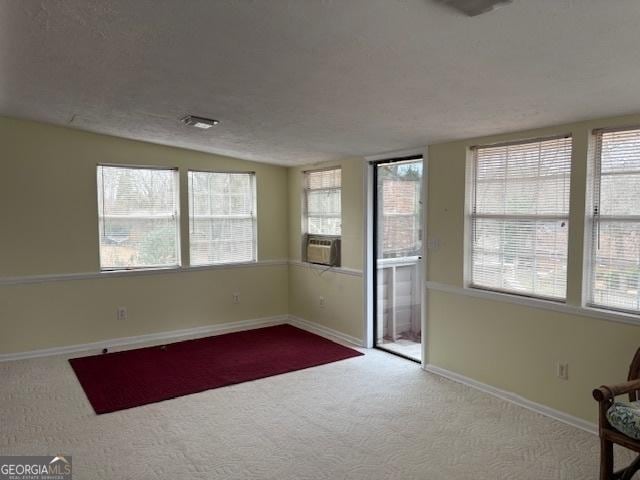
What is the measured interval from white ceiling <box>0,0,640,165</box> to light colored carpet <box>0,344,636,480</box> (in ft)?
6.83

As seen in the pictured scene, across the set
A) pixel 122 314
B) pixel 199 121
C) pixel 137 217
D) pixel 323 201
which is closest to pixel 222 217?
pixel 137 217

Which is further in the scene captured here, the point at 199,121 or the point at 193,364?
the point at 193,364

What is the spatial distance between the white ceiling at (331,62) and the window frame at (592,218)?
0.23 metres

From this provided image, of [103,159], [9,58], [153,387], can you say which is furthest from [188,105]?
[153,387]

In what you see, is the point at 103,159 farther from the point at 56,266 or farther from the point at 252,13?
the point at 252,13

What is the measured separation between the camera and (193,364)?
4.45 m

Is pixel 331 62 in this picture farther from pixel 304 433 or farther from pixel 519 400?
pixel 519 400

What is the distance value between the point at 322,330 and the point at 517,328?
261cm

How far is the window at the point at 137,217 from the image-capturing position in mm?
4996

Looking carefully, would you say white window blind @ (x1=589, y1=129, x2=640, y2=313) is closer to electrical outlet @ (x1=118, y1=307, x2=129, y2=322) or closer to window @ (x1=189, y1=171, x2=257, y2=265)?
window @ (x1=189, y1=171, x2=257, y2=265)

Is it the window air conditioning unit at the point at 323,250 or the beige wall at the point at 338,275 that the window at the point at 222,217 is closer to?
the beige wall at the point at 338,275

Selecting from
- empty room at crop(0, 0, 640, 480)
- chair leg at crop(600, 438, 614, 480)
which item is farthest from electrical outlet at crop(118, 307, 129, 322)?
chair leg at crop(600, 438, 614, 480)

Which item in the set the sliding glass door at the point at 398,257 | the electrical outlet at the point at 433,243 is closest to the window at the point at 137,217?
the sliding glass door at the point at 398,257

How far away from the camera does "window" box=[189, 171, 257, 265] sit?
5527 mm
